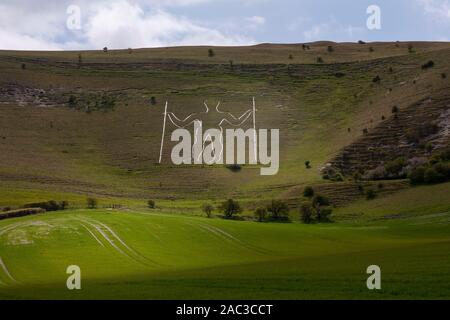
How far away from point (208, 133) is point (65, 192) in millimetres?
33468

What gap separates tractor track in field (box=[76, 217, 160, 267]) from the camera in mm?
50969

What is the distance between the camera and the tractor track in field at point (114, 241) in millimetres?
50969

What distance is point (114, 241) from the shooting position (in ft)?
188

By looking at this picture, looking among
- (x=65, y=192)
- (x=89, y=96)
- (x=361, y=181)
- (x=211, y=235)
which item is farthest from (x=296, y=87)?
(x=211, y=235)

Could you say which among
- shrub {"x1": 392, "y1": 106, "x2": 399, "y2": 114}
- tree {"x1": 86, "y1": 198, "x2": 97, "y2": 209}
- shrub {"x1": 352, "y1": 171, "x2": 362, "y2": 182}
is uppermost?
shrub {"x1": 392, "y1": 106, "x2": 399, "y2": 114}

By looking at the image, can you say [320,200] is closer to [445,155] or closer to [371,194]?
[371,194]

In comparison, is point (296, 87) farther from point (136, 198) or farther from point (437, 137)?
point (136, 198)

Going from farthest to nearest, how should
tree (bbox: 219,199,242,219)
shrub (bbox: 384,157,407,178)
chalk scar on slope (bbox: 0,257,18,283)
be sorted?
shrub (bbox: 384,157,407,178), tree (bbox: 219,199,242,219), chalk scar on slope (bbox: 0,257,18,283)

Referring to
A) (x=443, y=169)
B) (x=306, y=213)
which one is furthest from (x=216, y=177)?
(x=443, y=169)

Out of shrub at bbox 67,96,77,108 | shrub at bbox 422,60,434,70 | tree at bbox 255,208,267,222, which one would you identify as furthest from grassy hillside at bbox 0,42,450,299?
tree at bbox 255,208,267,222

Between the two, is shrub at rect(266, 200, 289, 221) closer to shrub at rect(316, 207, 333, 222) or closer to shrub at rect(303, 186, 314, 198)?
shrub at rect(316, 207, 333, 222)

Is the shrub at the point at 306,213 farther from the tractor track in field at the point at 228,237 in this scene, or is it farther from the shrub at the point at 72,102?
the shrub at the point at 72,102

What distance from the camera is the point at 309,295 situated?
81.6ft

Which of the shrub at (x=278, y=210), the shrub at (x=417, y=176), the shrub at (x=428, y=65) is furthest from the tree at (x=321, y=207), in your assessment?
the shrub at (x=428, y=65)
